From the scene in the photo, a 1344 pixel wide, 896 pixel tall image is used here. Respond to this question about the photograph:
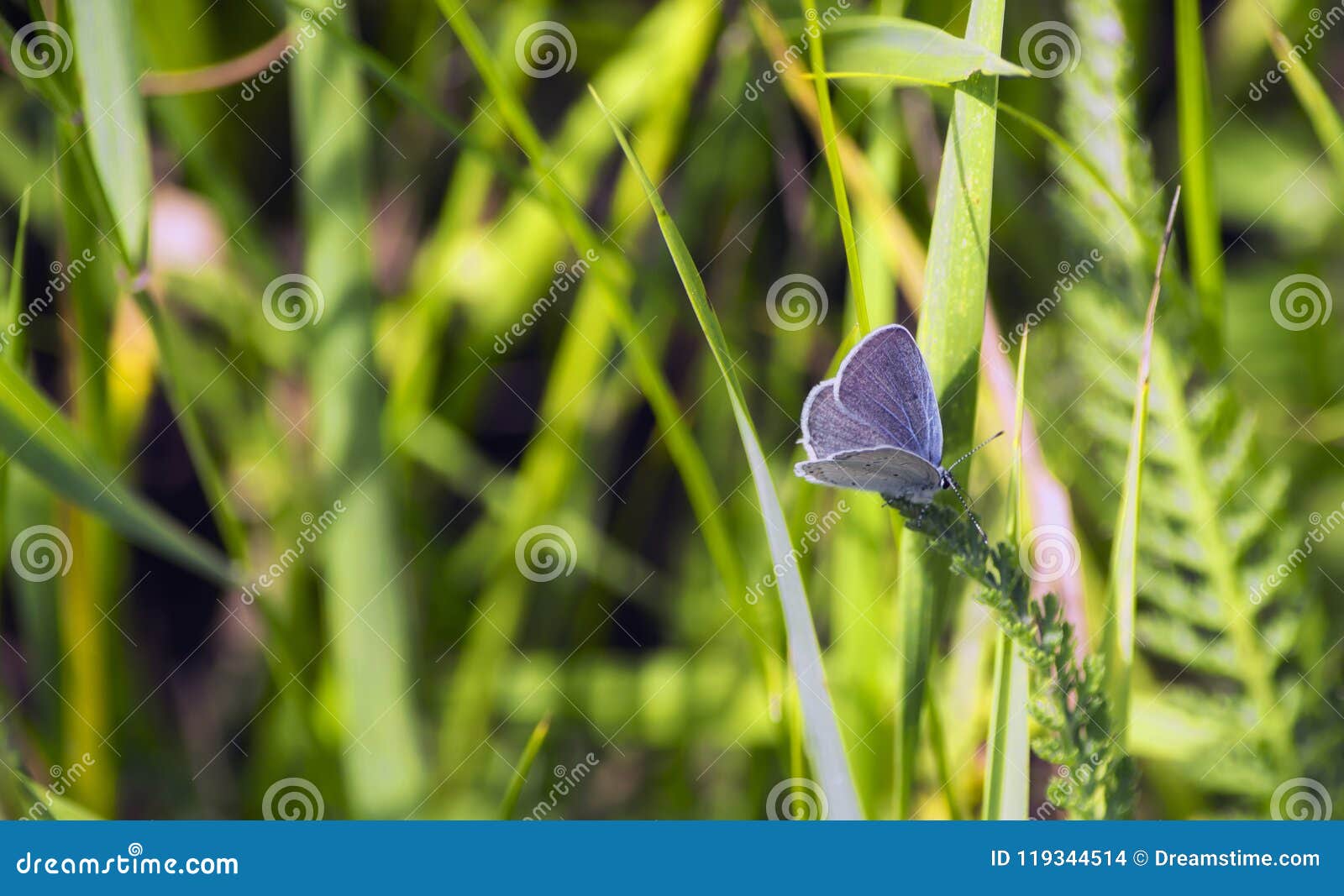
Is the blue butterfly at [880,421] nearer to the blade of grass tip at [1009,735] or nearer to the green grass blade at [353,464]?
the blade of grass tip at [1009,735]

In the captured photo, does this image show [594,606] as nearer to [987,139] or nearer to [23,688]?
[23,688]

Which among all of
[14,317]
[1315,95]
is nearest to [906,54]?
[1315,95]

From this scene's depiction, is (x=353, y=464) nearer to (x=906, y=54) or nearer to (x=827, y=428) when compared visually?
(x=827, y=428)

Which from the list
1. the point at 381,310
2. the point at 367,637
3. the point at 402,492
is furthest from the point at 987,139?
the point at 381,310

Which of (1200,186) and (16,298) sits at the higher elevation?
(1200,186)

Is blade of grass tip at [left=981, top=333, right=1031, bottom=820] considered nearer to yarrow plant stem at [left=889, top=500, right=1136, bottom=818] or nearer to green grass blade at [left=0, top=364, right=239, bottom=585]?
yarrow plant stem at [left=889, top=500, right=1136, bottom=818]

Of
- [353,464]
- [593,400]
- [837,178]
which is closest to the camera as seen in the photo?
[837,178]
